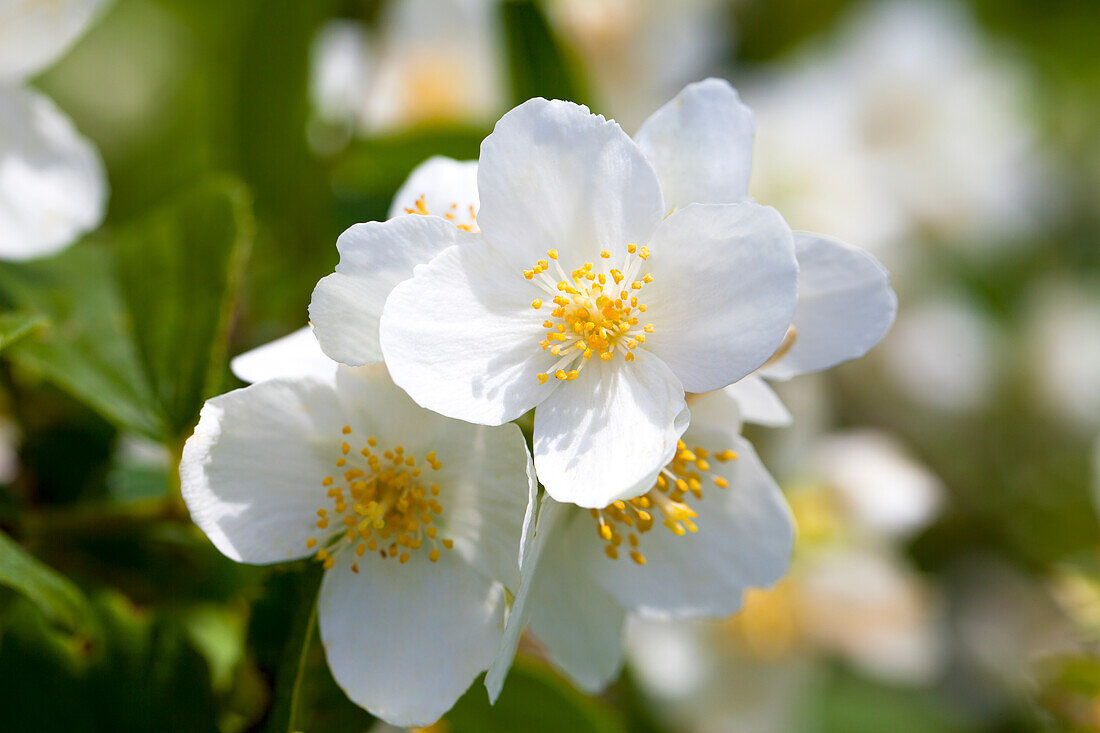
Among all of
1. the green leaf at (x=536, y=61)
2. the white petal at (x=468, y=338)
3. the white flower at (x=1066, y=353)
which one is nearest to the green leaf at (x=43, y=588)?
the white petal at (x=468, y=338)

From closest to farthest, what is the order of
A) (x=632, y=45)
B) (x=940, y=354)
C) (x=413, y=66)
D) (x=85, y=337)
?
(x=85, y=337), (x=413, y=66), (x=632, y=45), (x=940, y=354)

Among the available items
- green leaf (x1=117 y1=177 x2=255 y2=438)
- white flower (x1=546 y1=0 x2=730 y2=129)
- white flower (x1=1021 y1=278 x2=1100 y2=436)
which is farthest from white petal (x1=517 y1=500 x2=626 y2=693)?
white flower (x1=1021 y1=278 x2=1100 y2=436)

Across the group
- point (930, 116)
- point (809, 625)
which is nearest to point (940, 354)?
point (930, 116)

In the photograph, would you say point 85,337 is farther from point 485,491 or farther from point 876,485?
point 876,485

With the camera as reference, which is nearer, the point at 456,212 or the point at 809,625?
the point at 456,212

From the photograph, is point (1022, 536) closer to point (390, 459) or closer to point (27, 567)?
point (390, 459)

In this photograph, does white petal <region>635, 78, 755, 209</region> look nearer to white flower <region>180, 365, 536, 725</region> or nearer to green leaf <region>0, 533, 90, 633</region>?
white flower <region>180, 365, 536, 725</region>

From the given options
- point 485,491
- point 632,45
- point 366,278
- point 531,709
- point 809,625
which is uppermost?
point 366,278

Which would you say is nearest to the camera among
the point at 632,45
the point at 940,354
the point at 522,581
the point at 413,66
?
the point at 522,581
